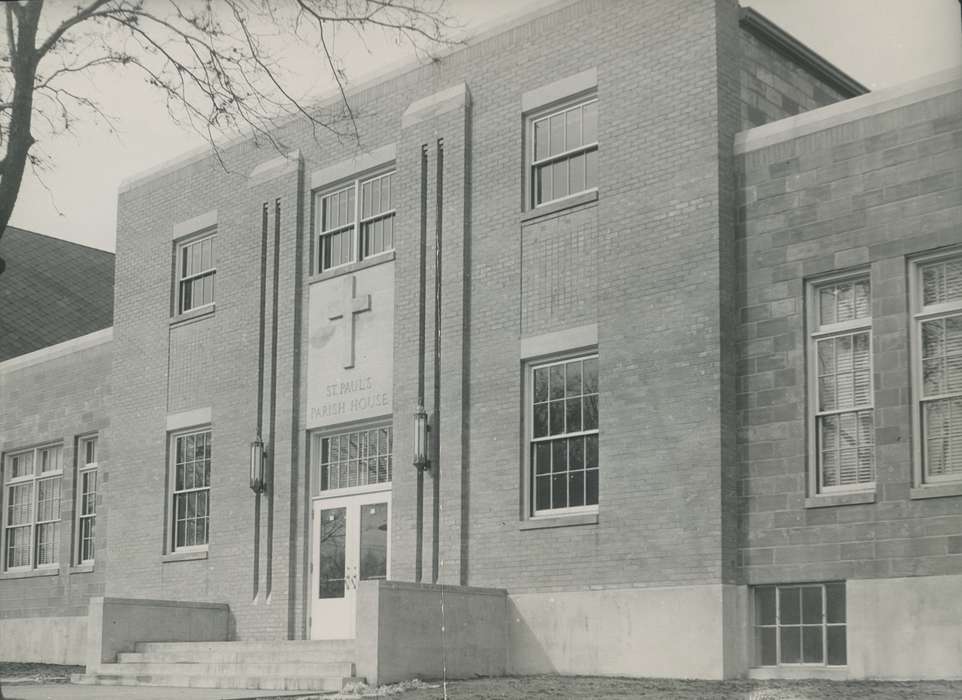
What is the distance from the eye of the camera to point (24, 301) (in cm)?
3606

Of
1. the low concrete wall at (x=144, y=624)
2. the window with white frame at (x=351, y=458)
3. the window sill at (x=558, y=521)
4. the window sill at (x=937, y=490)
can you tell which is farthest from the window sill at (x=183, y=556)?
the window sill at (x=937, y=490)

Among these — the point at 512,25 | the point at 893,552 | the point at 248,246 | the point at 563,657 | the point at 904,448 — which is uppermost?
the point at 512,25

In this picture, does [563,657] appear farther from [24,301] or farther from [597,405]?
[24,301]

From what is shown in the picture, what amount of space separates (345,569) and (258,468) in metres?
2.33

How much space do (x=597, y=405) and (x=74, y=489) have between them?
13626mm

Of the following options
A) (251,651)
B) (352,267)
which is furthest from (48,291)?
(251,651)

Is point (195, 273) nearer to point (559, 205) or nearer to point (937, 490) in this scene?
point (559, 205)

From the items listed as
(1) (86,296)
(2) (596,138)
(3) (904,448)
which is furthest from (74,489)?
(3) (904,448)

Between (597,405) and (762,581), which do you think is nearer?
(762,581)

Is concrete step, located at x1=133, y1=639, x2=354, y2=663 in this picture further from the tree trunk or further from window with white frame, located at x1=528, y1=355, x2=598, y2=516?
the tree trunk

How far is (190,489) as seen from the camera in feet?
82.3

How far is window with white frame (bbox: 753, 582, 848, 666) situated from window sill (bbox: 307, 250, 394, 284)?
7781mm

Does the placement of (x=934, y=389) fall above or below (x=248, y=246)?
below

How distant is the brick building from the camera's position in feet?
53.8
